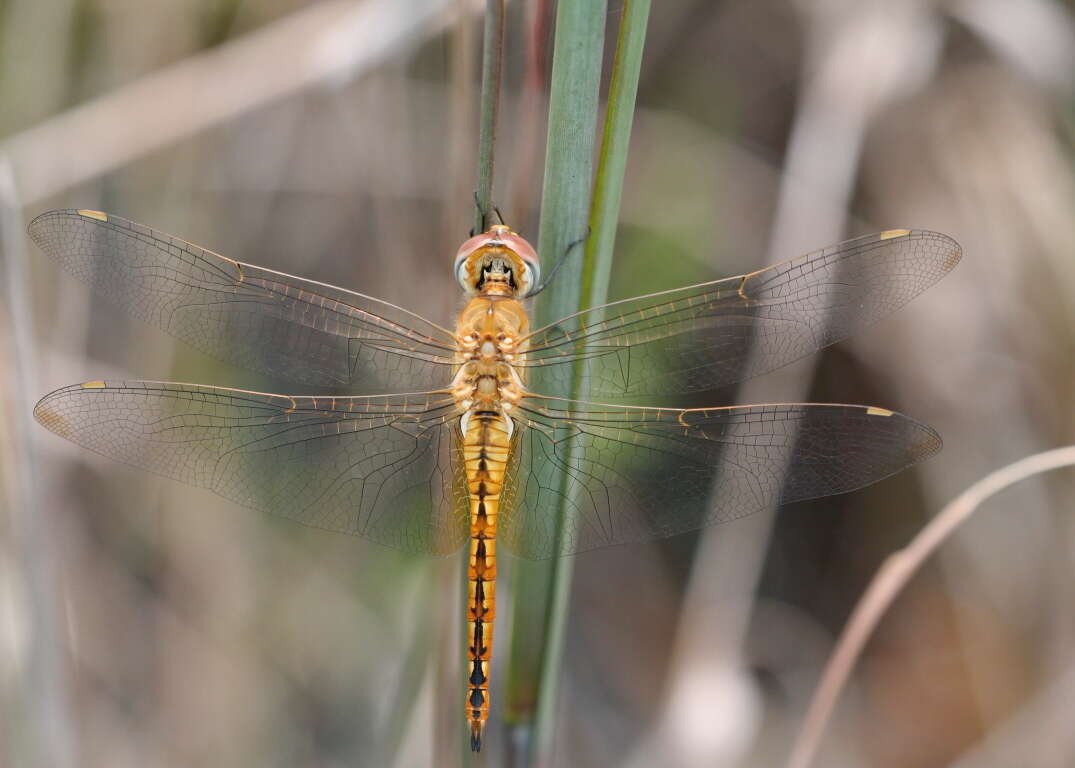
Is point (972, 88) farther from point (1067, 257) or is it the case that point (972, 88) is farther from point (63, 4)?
point (63, 4)

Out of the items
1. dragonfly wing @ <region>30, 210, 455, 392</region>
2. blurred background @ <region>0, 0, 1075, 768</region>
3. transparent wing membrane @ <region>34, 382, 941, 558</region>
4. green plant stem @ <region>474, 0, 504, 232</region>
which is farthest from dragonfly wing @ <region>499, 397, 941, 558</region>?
blurred background @ <region>0, 0, 1075, 768</region>

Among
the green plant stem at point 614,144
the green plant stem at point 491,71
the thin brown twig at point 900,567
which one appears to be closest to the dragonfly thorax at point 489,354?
the green plant stem at point 614,144

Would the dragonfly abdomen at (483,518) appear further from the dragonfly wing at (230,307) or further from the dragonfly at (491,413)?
the dragonfly wing at (230,307)

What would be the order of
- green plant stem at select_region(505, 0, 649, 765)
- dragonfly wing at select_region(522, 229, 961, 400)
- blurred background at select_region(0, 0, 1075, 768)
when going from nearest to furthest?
green plant stem at select_region(505, 0, 649, 765), dragonfly wing at select_region(522, 229, 961, 400), blurred background at select_region(0, 0, 1075, 768)

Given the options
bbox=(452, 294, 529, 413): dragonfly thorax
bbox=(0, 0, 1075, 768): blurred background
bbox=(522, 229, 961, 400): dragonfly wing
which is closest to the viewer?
bbox=(522, 229, 961, 400): dragonfly wing

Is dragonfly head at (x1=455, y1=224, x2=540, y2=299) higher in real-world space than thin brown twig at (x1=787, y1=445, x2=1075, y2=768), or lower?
higher

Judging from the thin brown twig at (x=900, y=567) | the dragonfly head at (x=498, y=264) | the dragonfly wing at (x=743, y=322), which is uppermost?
the dragonfly head at (x=498, y=264)

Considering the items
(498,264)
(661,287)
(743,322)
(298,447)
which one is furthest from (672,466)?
(661,287)

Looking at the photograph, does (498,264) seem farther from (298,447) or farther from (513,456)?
(298,447)

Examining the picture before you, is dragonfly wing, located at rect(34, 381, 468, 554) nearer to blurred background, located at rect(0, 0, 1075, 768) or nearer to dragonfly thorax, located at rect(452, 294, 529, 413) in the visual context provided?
dragonfly thorax, located at rect(452, 294, 529, 413)
